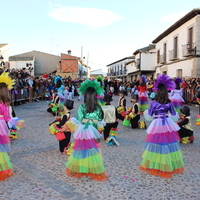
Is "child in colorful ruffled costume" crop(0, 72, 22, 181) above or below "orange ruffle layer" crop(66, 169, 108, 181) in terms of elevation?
above

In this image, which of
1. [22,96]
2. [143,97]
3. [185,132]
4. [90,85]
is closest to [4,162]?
[90,85]

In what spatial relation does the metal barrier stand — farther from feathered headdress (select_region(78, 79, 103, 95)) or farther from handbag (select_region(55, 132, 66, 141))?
feathered headdress (select_region(78, 79, 103, 95))

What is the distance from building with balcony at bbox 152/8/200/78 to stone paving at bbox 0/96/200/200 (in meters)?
17.5

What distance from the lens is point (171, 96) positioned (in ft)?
39.1

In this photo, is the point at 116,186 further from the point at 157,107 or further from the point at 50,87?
the point at 50,87

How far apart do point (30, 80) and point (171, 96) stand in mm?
11503

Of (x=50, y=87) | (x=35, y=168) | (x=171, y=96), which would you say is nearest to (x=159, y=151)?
(x=35, y=168)

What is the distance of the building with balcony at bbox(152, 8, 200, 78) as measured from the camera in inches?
Answer: 870

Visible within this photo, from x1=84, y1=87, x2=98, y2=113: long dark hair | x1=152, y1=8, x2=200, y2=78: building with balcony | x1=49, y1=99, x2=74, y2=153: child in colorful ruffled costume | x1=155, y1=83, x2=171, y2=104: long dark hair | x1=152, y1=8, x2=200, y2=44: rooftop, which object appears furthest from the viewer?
x1=152, y1=8, x2=200, y2=78: building with balcony

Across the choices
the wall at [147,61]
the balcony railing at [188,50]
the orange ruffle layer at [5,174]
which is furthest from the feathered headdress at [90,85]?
the wall at [147,61]

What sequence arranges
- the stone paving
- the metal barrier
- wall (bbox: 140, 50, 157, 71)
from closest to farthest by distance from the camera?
1. the stone paving
2. the metal barrier
3. wall (bbox: 140, 50, 157, 71)

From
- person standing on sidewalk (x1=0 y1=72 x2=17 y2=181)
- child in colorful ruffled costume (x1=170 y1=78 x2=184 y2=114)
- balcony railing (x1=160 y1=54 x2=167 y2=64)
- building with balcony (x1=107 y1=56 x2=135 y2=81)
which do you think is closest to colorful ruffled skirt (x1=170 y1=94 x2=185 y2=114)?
child in colorful ruffled costume (x1=170 y1=78 x2=184 y2=114)

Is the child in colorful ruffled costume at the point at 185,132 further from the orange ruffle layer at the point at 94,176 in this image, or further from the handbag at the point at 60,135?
the orange ruffle layer at the point at 94,176

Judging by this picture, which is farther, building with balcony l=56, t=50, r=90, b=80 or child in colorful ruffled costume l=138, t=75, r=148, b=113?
building with balcony l=56, t=50, r=90, b=80
